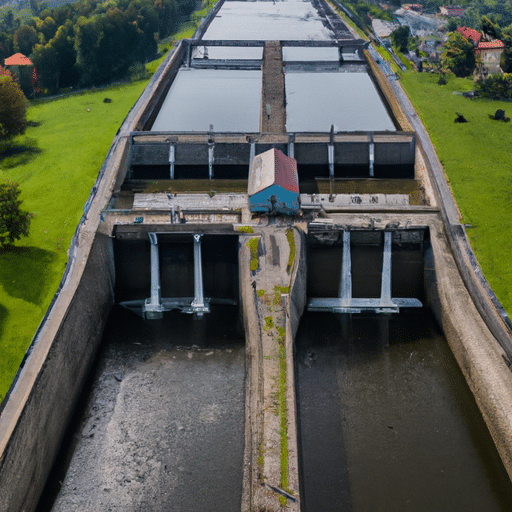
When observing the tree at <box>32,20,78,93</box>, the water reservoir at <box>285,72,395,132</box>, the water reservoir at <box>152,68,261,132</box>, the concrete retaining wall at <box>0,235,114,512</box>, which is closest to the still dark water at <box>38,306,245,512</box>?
the concrete retaining wall at <box>0,235,114,512</box>

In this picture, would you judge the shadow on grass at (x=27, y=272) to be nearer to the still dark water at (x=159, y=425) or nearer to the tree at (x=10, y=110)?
the still dark water at (x=159, y=425)

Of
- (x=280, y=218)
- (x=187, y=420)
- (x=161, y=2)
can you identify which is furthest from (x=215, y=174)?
(x=161, y=2)

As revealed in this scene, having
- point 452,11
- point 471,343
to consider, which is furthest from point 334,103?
point 452,11

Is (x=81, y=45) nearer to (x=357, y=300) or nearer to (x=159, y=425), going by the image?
(x=357, y=300)

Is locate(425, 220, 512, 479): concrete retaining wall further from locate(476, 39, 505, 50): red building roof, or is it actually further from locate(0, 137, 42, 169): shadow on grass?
locate(476, 39, 505, 50): red building roof

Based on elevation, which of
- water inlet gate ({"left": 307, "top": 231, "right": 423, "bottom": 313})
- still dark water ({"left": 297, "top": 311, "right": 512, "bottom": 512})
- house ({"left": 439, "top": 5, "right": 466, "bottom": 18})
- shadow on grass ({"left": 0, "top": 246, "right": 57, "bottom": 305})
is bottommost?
still dark water ({"left": 297, "top": 311, "right": 512, "bottom": 512})

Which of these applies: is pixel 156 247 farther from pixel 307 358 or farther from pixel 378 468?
pixel 378 468
